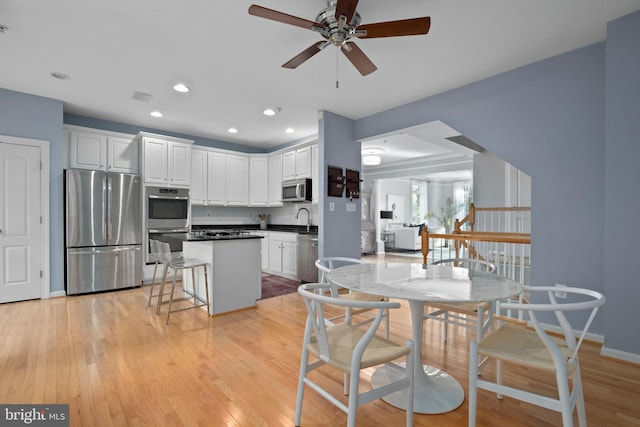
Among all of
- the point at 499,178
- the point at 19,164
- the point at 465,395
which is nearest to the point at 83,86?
the point at 19,164

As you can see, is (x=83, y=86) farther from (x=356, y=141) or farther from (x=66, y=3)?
(x=356, y=141)

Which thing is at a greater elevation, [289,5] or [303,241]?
[289,5]

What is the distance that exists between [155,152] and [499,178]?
6378mm

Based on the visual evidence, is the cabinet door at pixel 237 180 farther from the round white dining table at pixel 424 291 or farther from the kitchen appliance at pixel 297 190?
the round white dining table at pixel 424 291

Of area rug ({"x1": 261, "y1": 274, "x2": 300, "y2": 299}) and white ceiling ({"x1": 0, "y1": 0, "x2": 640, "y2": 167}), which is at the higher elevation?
white ceiling ({"x1": 0, "y1": 0, "x2": 640, "y2": 167})

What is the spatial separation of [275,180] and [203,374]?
14.7 ft

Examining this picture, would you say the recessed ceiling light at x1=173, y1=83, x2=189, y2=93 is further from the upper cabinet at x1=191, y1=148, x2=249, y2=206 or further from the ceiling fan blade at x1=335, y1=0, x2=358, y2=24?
the ceiling fan blade at x1=335, y1=0, x2=358, y2=24

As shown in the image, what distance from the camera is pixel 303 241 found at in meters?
5.05

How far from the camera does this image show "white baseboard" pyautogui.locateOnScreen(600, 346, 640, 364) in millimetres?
2367

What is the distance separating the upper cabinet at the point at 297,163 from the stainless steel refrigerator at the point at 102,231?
2523 mm

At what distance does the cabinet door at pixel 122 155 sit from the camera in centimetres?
482

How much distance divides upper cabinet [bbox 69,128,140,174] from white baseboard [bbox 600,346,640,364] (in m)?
6.16

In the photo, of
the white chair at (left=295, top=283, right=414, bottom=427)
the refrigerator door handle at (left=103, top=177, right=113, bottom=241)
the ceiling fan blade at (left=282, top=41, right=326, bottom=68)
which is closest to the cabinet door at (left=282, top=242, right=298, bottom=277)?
the refrigerator door handle at (left=103, top=177, right=113, bottom=241)

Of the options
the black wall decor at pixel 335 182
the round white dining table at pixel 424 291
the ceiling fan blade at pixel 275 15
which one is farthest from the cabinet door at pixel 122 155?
the round white dining table at pixel 424 291
